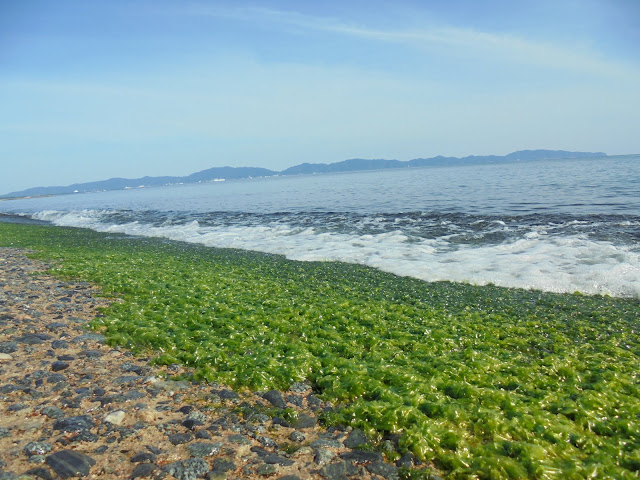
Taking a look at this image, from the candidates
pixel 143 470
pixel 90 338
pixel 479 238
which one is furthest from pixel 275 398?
pixel 479 238

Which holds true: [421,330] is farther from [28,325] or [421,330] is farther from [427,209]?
[427,209]

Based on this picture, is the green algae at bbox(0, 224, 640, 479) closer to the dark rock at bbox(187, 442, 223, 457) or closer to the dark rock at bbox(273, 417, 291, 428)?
the dark rock at bbox(273, 417, 291, 428)

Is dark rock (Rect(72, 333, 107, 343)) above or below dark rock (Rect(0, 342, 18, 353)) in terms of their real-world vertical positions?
below

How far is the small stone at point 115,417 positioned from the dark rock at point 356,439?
8.51ft

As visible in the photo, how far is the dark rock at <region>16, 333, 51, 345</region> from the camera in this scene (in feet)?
22.7

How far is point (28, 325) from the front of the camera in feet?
25.4

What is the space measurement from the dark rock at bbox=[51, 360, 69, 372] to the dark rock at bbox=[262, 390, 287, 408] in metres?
3.08

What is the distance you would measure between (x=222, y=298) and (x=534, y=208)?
26532 mm

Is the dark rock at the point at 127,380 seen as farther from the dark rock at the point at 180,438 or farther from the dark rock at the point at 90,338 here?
the dark rock at the point at 90,338

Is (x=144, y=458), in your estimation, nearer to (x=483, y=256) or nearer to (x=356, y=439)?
(x=356, y=439)

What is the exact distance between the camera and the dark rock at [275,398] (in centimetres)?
532

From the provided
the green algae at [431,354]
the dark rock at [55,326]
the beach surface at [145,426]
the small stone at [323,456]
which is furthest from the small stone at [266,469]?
the dark rock at [55,326]

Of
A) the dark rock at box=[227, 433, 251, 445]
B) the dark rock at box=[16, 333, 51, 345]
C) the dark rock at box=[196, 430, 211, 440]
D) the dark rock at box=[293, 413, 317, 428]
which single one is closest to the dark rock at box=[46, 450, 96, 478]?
the dark rock at box=[196, 430, 211, 440]

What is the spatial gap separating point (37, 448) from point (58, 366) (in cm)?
231
